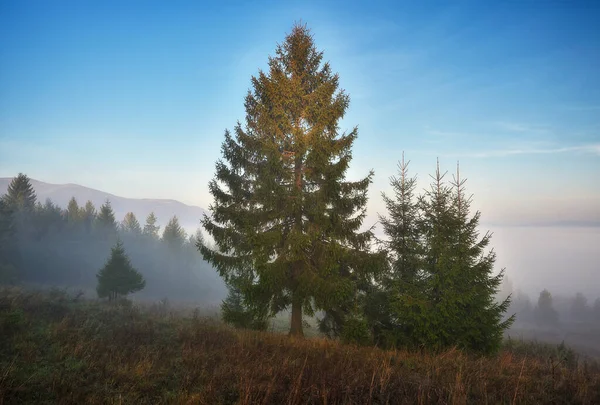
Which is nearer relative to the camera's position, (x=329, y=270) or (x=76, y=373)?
(x=76, y=373)

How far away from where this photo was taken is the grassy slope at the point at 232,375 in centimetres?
435

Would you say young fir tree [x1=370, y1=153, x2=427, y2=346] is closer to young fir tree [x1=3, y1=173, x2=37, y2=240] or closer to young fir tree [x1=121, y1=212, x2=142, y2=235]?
young fir tree [x1=3, y1=173, x2=37, y2=240]

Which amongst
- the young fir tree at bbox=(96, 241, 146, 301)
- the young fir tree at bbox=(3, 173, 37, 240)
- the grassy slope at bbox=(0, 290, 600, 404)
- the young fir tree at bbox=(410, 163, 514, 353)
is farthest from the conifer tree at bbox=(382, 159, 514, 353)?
the young fir tree at bbox=(3, 173, 37, 240)

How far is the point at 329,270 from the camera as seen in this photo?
987 cm

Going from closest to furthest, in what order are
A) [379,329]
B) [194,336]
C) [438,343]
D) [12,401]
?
1. [12,401]
2. [194,336]
3. [438,343]
4. [379,329]

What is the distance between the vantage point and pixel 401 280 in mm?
9992

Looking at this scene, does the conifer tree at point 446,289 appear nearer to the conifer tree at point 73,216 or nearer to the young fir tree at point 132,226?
the conifer tree at point 73,216

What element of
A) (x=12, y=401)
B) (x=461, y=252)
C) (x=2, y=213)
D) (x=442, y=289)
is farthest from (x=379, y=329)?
(x=2, y=213)

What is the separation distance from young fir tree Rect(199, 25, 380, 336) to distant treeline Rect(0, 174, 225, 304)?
4665cm

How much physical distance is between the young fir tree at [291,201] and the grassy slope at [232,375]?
8.86ft

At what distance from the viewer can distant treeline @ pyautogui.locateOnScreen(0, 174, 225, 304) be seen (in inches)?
2007

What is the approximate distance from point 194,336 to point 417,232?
9.63m

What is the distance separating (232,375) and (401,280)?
697 cm

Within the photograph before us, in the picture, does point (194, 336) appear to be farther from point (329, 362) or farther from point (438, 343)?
point (438, 343)
